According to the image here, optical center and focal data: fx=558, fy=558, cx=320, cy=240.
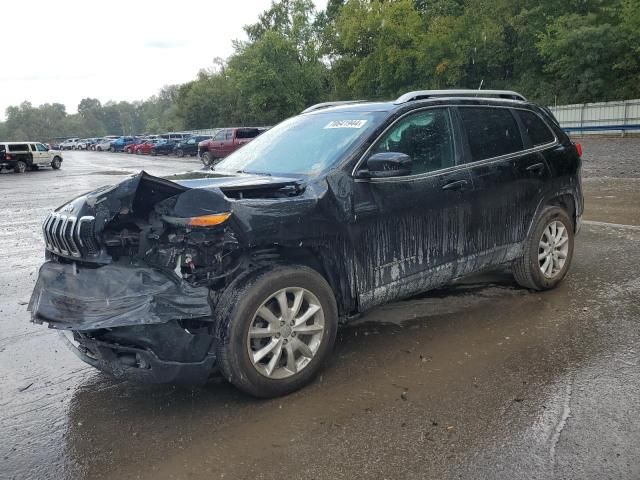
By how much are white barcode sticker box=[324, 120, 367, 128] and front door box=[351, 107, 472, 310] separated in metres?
0.23

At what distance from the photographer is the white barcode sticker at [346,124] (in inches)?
169

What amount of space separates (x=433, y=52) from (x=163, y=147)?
77.5 feet

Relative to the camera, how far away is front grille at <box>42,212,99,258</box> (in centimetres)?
334

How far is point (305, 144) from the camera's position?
14.7 feet

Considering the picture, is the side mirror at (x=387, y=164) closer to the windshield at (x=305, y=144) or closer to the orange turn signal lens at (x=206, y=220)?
the windshield at (x=305, y=144)

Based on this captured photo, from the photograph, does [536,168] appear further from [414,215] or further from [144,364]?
[144,364]

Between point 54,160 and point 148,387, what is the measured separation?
33696 millimetres

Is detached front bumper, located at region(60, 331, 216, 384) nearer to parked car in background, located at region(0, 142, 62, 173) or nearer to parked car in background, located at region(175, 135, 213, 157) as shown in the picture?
parked car in background, located at region(0, 142, 62, 173)

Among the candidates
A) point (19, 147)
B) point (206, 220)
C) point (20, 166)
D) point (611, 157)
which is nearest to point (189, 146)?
point (19, 147)

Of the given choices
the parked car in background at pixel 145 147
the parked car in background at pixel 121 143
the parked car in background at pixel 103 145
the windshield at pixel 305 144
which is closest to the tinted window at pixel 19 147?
the parked car in background at pixel 145 147

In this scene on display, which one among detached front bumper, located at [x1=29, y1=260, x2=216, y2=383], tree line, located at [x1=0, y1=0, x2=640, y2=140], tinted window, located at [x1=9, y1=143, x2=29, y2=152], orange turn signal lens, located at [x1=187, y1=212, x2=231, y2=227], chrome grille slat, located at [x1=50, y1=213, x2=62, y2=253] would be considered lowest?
detached front bumper, located at [x1=29, y1=260, x2=216, y2=383]

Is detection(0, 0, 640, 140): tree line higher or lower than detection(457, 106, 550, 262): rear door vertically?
higher

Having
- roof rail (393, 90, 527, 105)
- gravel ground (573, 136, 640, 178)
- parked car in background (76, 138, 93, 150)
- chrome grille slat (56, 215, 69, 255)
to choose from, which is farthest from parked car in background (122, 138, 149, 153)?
chrome grille slat (56, 215, 69, 255)

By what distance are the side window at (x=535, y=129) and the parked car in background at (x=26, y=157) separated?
103 feet
